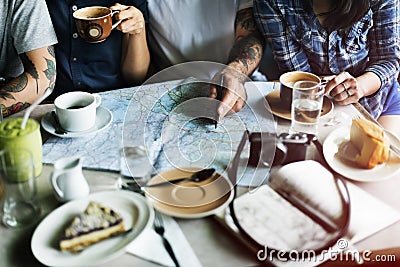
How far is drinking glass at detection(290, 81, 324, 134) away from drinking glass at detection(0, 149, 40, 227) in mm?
666

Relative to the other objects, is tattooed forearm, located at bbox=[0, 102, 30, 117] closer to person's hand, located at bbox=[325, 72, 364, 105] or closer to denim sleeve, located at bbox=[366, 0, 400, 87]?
person's hand, located at bbox=[325, 72, 364, 105]

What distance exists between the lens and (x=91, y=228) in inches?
36.6

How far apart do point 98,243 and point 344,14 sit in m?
1.15

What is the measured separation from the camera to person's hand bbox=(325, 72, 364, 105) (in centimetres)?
140

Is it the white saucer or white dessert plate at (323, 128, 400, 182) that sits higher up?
the white saucer

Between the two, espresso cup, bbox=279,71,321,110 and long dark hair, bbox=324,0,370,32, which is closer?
espresso cup, bbox=279,71,321,110

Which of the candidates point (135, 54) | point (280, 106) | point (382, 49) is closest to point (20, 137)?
point (280, 106)

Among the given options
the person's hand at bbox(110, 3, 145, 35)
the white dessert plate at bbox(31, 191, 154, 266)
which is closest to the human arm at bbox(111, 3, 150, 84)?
the person's hand at bbox(110, 3, 145, 35)

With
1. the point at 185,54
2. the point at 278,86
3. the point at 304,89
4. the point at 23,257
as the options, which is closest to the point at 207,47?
the point at 185,54

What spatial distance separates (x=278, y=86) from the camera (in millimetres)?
1491

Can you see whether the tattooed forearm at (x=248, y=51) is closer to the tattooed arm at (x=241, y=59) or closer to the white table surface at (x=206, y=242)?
the tattooed arm at (x=241, y=59)

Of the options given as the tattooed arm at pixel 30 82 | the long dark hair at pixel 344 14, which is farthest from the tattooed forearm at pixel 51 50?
the long dark hair at pixel 344 14

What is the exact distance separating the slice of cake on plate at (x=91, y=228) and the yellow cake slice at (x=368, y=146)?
23.0 inches

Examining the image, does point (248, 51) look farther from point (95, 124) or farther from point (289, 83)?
point (95, 124)
